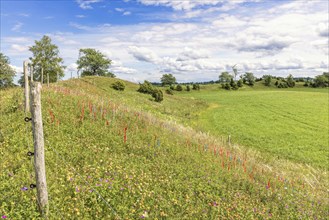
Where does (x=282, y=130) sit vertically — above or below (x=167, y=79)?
below

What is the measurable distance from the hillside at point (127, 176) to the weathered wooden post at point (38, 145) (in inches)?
12.4

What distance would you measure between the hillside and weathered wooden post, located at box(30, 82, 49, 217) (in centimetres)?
31

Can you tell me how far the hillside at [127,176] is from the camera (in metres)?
7.17

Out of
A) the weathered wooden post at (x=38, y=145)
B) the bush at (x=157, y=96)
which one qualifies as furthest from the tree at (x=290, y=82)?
the weathered wooden post at (x=38, y=145)

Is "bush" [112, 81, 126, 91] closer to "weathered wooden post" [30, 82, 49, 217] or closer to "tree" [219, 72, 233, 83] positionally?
"weathered wooden post" [30, 82, 49, 217]

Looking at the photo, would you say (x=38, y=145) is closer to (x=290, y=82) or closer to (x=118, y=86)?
(x=118, y=86)

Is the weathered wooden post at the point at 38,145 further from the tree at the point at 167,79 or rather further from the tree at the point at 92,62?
the tree at the point at 167,79

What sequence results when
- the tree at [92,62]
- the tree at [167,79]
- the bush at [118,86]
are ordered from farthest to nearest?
the tree at [167,79]
the tree at [92,62]
the bush at [118,86]

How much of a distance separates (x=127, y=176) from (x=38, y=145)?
154 inches

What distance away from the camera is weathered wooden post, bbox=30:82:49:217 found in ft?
17.3

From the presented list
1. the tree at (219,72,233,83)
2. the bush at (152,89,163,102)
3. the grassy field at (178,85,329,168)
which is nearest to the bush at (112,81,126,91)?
the bush at (152,89,163,102)

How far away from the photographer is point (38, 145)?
5523 millimetres

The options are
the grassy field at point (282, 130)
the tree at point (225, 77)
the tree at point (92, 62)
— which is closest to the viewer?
the grassy field at point (282, 130)

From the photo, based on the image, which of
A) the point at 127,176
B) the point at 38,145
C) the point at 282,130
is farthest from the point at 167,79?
the point at 38,145
